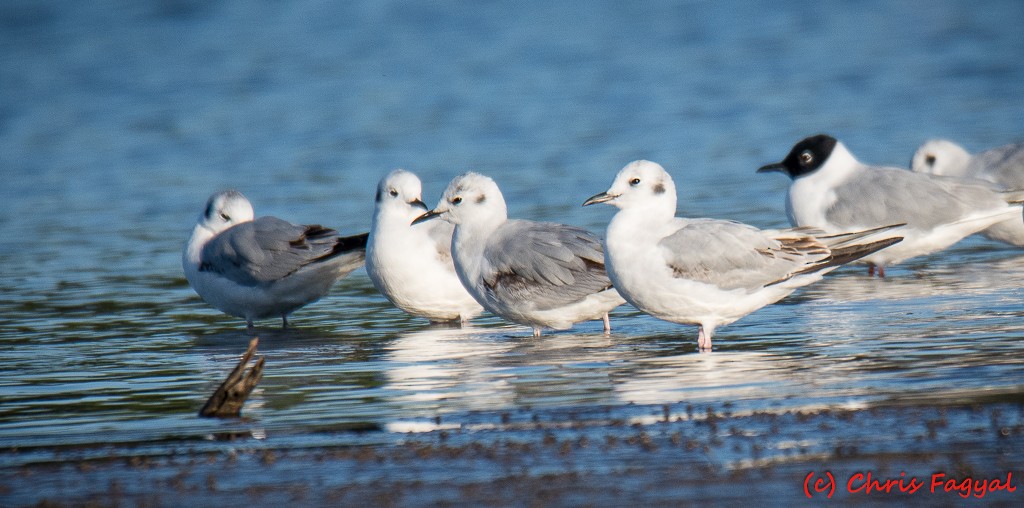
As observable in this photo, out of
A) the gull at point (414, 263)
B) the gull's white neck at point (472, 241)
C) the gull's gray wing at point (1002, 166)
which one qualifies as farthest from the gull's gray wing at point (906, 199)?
the gull's white neck at point (472, 241)

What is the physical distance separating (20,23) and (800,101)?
16870 millimetres

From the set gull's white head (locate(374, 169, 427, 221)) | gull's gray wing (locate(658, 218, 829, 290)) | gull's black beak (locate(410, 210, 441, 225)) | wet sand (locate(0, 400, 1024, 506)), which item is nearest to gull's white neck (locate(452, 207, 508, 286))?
gull's black beak (locate(410, 210, 441, 225))

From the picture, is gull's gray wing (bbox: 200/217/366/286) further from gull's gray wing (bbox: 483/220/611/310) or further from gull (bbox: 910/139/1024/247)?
gull (bbox: 910/139/1024/247)

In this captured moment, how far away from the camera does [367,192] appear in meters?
15.9

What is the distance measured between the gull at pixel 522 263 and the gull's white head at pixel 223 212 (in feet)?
7.01

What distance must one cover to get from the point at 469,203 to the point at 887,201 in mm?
4037

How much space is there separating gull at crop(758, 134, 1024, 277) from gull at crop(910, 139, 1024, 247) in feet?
0.78

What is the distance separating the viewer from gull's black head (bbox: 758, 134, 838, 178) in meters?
11.8

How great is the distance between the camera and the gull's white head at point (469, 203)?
8.98 m

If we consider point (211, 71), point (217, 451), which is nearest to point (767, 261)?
point (217, 451)

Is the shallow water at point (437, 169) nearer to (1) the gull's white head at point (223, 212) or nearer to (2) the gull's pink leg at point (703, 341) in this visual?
(2) the gull's pink leg at point (703, 341)

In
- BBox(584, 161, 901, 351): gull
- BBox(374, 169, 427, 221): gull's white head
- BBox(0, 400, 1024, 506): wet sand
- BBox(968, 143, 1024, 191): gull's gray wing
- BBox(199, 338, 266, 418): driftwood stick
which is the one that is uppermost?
BBox(968, 143, 1024, 191): gull's gray wing

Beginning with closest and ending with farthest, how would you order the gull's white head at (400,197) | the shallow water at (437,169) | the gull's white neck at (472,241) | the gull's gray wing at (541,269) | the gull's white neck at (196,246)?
the shallow water at (437,169) → the gull's gray wing at (541,269) → the gull's white neck at (472,241) → the gull's white head at (400,197) → the gull's white neck at (196,246)

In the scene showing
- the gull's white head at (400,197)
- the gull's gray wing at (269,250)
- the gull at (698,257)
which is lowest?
the gull at (698,257)
